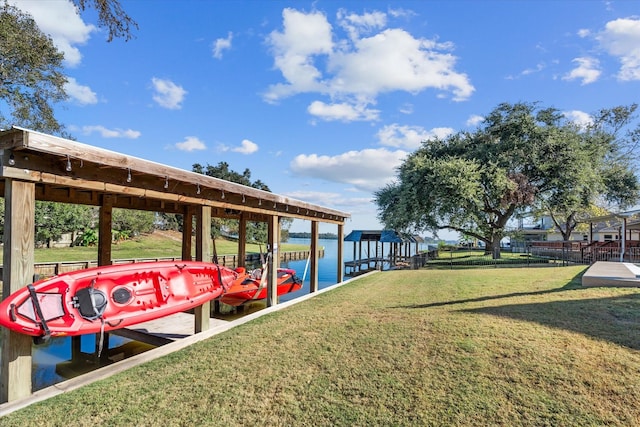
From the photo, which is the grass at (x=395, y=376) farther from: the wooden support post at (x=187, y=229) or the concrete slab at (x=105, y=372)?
the wooden support post at (x=187, y=229)

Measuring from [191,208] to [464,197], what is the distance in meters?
13.6

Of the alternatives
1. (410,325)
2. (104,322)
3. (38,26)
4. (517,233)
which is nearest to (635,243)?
(517,233)

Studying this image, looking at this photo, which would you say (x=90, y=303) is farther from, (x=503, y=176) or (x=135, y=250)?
(x=135, y=250)

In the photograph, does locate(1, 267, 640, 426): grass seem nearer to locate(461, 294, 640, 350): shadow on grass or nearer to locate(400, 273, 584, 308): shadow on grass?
locate(461, 294, 640, 350): shadow on grass

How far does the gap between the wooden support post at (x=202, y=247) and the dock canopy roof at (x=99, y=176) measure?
23 cm

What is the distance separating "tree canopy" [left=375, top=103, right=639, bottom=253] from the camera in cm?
1852

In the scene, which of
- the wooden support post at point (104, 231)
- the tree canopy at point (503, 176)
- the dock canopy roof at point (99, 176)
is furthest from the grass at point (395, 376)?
the tree canopy at point (503, 176)

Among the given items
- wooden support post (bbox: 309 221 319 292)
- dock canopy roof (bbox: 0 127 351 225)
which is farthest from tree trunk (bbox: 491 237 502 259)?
dock canopy roof (bbox: 0 127 351 225)

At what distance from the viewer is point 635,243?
2019 centimetres

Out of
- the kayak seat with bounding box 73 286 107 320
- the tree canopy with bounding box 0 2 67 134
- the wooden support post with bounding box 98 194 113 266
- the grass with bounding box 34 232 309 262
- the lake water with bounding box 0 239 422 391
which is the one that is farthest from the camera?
the grass with bounding box 34 232 309 262

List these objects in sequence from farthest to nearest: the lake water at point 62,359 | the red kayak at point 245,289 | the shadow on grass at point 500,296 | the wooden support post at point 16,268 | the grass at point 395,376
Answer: the red kayak at point 245,289
the shadow on grass at point 500,296
the lake water at point 62,359
the wooden support post at point 16,268
the grass at point 395,376

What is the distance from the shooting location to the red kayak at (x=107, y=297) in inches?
145

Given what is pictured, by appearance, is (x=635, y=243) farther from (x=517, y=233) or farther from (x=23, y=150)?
(x=23, y=150)

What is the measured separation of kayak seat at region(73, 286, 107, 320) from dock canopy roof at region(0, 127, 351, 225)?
4.38 ft
